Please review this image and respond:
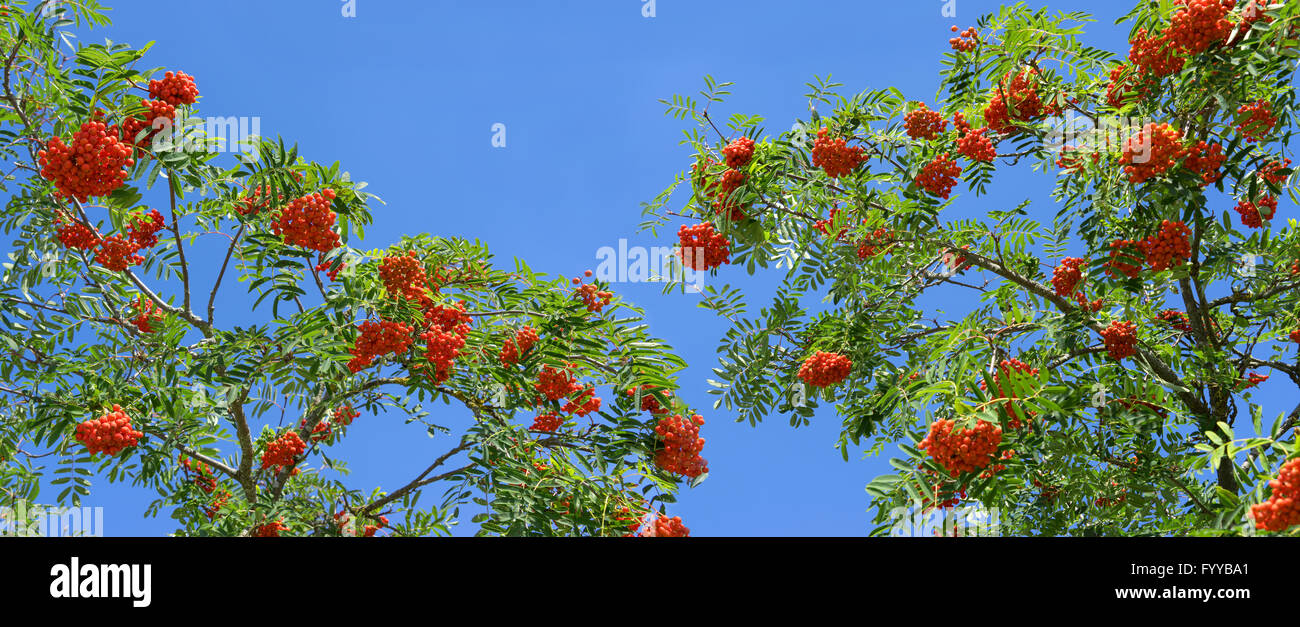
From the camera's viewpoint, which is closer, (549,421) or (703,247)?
(549,421)

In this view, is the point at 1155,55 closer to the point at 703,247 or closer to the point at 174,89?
the point at 703,247

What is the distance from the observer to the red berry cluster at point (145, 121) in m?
5.34

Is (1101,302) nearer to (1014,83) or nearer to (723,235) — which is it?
(1014,83)

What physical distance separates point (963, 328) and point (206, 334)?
5135mm

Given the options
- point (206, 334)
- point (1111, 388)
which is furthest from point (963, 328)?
point (206, 334)

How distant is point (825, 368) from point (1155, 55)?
2800 millimetres

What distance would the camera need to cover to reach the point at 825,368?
605 centimetres

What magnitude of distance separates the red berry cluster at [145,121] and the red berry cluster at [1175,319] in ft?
23.3

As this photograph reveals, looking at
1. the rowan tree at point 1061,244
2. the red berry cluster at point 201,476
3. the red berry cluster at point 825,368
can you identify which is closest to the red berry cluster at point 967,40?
the rowan tree at point 1061,244

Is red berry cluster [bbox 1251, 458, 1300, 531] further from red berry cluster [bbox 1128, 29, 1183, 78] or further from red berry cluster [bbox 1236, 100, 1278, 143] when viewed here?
red berry cluster [bbox 1128, 29, 1183, 78]

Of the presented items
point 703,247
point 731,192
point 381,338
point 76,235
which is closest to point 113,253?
point 76,235

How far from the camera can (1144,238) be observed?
19.4 feet

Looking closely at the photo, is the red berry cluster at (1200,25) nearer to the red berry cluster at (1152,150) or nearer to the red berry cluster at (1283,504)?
the red berry cluster at (1152,150)
